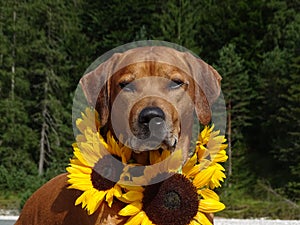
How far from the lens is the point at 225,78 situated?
110 feet

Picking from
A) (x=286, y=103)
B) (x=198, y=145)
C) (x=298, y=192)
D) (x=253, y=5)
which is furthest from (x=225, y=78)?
(x=198, y=145)

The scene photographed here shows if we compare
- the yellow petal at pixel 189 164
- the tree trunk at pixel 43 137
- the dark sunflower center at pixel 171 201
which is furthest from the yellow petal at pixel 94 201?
the tree trunk at pixel 43 137

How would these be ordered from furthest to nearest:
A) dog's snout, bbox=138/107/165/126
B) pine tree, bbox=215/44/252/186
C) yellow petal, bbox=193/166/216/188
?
pine tree, bbox=215/44/252/186 → yellow petal, bbox=193/166/216/188 → dog's snout, bbox=138/107/165/126

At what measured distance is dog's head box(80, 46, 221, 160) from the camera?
330 centimetres

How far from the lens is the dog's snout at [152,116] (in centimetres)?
323

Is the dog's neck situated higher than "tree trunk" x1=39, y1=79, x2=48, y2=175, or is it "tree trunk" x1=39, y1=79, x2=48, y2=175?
the dog's neck

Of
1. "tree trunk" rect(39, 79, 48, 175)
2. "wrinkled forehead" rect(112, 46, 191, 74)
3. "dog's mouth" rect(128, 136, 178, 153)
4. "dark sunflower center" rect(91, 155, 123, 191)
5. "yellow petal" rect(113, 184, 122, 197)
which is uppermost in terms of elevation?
"wrinkled forehead" rect(112, 46, 191, 74)

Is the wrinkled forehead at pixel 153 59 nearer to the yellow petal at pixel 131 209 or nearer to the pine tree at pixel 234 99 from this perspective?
the yellow petal at pixel 131 209

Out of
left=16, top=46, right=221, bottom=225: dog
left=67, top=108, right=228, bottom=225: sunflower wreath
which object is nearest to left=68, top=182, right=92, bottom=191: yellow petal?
left=67, top=108, right=228, bottom=225: sunflower wreath

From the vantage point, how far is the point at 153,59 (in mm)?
3457

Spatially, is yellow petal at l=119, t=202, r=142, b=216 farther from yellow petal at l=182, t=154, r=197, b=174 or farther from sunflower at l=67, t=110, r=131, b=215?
yellow petal at l=182, t=154, r=197, b=174

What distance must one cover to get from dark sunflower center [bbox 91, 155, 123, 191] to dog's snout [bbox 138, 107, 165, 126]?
0.44m

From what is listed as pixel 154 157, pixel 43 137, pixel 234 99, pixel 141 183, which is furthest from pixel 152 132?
pixel 43 137

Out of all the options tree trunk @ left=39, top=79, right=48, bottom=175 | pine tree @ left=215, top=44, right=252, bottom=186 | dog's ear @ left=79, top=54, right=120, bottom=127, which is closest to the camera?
dog's ear @ left=79, top=54, right=120, bottom=127
